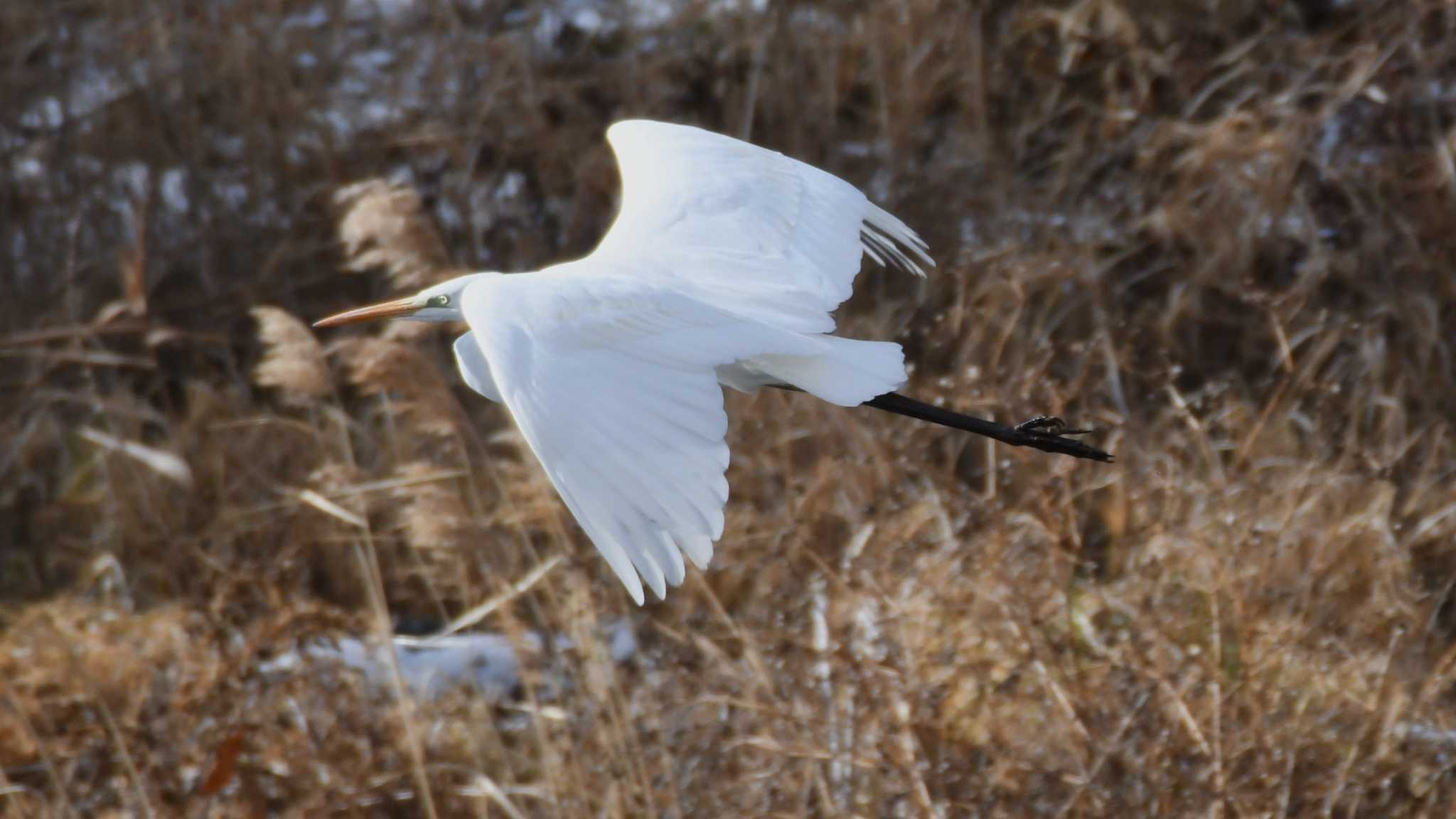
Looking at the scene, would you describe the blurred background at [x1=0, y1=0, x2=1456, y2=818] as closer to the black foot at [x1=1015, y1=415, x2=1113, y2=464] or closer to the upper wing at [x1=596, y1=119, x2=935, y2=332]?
the black foot at [x1=1015, y1=415, x2=1113, y2=464]

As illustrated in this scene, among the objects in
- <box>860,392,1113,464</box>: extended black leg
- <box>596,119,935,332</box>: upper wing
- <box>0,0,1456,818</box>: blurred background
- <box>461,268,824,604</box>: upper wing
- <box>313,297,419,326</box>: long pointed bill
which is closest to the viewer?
<box>461,268,824,604</box>: upper wing

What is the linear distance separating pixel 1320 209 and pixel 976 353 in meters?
1.78

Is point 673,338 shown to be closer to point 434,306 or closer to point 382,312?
point 434,306

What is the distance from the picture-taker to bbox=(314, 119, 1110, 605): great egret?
2.18 meters

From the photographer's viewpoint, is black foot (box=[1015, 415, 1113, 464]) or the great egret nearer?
the great egret

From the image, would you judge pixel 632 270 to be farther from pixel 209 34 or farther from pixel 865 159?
pixel 209 34

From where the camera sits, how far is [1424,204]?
219 inches

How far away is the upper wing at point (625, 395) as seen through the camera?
2.16 metres

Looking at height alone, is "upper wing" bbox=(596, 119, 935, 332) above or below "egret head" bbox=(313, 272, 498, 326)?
above

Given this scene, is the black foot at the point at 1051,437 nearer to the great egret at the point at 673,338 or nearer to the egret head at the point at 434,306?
the great egret at the point at 673,338

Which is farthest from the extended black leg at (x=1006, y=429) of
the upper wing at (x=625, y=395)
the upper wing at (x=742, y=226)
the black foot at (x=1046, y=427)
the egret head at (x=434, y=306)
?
the egret head at (x=434, y=306)

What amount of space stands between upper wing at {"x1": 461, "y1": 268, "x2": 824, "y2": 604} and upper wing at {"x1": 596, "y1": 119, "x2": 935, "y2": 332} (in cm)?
27

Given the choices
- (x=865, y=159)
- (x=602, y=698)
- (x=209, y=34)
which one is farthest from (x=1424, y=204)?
(x=209, y=34)

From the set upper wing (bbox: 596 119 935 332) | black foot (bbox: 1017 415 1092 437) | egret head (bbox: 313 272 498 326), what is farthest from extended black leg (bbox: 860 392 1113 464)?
egret head (bbox: 313 272 498 326)
